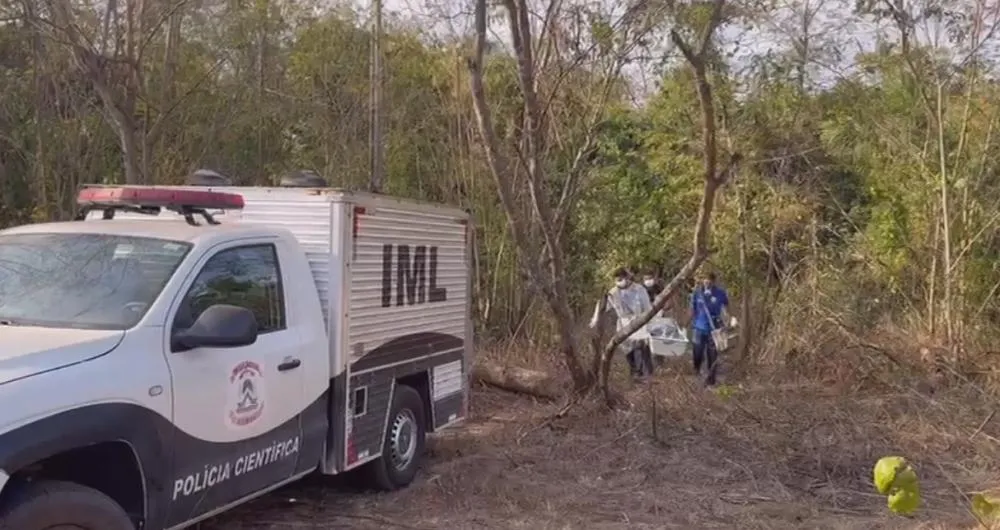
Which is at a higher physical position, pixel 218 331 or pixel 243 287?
pixel 243 287

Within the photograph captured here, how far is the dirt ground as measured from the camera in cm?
695

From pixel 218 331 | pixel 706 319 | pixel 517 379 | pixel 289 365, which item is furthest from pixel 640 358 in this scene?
pixel 218 331

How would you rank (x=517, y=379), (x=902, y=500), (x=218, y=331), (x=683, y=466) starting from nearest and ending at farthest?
(x=902, y=500) < (x=218, y=331) < (x=683, y=466) < (x=517, y=379)

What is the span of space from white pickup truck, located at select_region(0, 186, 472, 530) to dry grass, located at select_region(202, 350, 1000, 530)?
1.67 feet

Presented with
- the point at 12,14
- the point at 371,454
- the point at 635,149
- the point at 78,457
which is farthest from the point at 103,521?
the point at 635,149

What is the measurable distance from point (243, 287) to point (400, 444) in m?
2.23

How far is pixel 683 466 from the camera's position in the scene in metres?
8.28

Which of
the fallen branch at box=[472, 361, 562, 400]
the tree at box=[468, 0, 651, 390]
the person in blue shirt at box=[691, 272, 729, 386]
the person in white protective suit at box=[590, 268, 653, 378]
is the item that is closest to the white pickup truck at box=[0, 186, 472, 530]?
the tree at box=[468, 0, 651, 390]

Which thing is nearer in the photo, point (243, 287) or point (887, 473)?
point (887, 473)

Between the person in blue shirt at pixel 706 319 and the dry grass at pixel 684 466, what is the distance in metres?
2.61

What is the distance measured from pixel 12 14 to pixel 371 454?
23.2 ft

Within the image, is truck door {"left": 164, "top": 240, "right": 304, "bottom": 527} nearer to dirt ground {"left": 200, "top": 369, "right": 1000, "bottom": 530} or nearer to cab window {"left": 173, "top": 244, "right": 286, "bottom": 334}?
cab window {"left": 173, "top": 244, "right": 286, "bottom": 334}

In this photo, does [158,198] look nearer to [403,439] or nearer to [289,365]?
[289,365]

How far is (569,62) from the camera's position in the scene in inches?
478
